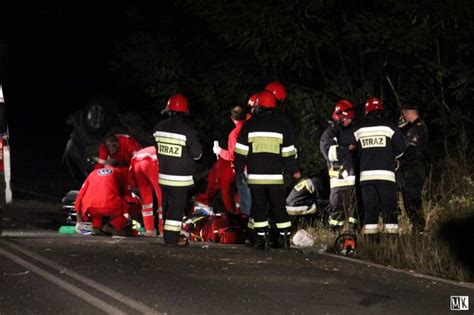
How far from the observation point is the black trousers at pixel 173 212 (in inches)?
578

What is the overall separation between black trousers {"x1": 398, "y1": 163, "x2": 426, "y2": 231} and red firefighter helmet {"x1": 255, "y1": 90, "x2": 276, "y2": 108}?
8.42ft

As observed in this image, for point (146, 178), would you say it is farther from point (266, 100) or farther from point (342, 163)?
point (266, 100)

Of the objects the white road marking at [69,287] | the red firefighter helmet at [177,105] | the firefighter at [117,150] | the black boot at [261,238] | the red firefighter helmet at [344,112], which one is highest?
the red firefighter helmet at [344,112]

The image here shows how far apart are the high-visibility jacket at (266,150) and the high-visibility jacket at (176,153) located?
62 centimetres

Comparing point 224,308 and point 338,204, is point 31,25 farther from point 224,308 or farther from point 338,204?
point 224,308

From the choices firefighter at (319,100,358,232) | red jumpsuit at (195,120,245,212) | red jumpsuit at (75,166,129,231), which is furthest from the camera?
red jumpsuit at (195,120,245,212)

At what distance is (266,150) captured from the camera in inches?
570

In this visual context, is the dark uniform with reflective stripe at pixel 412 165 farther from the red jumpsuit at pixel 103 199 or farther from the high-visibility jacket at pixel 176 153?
the red jumpsuit at pixel 103 199

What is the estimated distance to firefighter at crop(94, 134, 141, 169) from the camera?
57.5 feet

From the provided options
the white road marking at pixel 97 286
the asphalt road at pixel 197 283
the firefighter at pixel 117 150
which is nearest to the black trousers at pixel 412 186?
A: the asphalt road at pixel 197 283

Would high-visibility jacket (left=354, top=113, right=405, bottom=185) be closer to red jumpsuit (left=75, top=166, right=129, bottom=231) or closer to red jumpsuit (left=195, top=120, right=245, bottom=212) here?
red jumpsuit (left=195, top=120, right=245, bottom=212)

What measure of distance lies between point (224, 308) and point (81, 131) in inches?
564

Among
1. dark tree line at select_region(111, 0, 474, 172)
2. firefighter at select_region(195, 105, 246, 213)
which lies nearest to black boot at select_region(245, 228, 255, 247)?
firefighter at select_region(195, 105, 246, 213)

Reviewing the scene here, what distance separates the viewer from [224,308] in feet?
31.8
